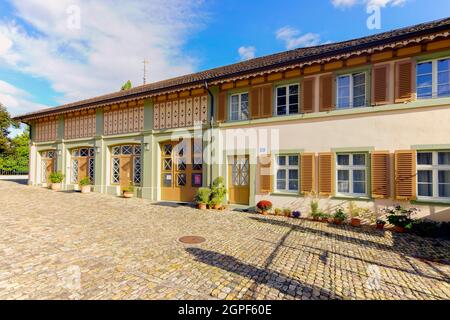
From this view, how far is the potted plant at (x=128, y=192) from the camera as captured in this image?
1314 centimetres

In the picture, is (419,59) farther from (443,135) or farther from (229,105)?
(229,105)

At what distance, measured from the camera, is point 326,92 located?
8.92 metres

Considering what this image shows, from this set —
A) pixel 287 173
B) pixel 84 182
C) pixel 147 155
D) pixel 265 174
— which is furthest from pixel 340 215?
pixel 84 182

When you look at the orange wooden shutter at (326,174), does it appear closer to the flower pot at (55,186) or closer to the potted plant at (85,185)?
the potted plant at (85,185)

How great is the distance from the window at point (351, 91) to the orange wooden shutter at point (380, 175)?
1914mm

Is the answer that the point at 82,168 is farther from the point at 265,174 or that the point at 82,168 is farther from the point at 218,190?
the point at 265,174

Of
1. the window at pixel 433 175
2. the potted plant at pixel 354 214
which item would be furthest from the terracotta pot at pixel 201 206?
the window at pixel 433 175

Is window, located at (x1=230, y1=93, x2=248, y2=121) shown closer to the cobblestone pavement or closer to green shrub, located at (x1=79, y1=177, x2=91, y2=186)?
the cobblestone pavement

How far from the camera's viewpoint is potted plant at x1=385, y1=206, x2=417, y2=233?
722cm

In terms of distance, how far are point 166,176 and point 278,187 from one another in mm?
6225

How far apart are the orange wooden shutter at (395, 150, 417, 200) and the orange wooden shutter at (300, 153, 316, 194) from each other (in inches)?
102

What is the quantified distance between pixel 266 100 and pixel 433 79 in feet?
18.0

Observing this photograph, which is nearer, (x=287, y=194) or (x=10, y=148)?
(x=287, y=194)

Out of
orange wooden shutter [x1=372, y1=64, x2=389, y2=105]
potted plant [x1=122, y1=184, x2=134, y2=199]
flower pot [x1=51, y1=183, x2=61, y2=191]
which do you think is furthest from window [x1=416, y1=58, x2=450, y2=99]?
flower pot [x1=51, y1=183, x2=61, y2=191]
